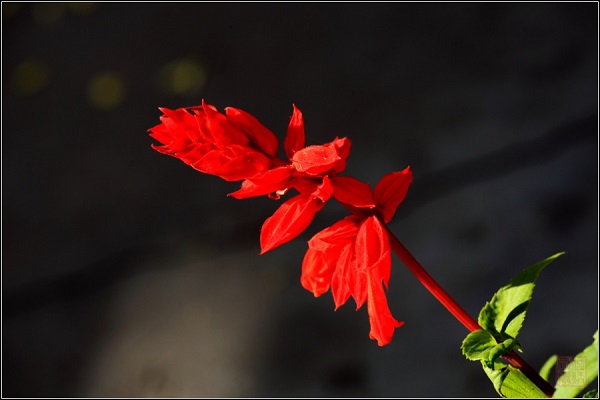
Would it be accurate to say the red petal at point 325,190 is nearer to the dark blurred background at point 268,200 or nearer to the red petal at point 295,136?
the red petal at point 295,136

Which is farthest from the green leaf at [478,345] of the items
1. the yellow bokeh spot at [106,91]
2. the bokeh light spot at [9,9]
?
the bokeh light spot at [9,9]

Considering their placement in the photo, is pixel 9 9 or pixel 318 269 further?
pixel 9 9

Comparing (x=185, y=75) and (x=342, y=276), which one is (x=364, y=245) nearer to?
(x=342, y=276)

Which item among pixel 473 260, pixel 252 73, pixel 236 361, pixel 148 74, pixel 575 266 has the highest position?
pixel 148 74

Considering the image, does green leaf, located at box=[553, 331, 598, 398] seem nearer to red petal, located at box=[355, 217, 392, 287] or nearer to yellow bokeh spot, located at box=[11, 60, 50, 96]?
red petal, located at box=[355, 217, 392, 287]

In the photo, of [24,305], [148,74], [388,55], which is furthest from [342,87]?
[24,305]

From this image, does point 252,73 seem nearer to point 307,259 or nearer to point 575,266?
point 575,266

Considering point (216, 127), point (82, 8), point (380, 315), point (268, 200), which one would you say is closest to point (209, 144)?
point (216, 127)

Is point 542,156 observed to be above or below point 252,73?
below
